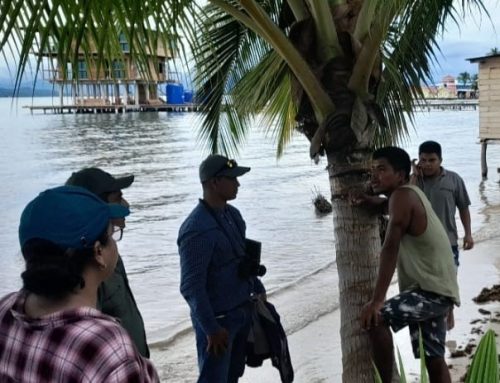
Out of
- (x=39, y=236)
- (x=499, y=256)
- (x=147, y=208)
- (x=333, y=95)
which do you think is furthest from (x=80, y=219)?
(x=147, y=208)

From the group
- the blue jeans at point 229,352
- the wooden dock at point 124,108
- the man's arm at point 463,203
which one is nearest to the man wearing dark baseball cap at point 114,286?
the blue jeans at point 229,352

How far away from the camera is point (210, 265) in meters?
3.72

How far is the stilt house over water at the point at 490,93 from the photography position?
67.8 ft

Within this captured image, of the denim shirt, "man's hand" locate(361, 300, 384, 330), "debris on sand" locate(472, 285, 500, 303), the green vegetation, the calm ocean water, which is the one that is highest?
the green vegetation

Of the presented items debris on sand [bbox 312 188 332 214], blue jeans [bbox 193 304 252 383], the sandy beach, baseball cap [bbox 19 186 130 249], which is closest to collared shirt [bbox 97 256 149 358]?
blue jeans [bbox 193 304 252 383]

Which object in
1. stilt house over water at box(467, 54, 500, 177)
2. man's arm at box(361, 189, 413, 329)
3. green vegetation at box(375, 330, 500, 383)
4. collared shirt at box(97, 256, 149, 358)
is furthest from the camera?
stilt house over water at box(467, 54, 500, 177)

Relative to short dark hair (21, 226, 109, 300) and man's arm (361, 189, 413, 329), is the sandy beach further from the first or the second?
short dark hair (21, 226, 109, 300)

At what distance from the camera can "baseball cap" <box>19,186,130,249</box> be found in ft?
5.62

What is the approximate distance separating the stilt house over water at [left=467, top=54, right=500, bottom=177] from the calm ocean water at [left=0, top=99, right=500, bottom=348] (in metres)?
2.16

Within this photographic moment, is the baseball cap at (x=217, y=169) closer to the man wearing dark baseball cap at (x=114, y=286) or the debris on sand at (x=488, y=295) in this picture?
the man wearing dark baseball cap at (x=114, y=286)

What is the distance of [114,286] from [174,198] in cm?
2174

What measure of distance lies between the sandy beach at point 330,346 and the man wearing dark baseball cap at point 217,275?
1808 millimetres

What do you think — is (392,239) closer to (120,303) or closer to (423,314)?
(423,314)

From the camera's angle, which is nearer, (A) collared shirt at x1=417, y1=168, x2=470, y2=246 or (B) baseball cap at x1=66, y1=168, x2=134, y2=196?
(B) baseball cap at x1=66, y1=168, x2=134, y2=196
